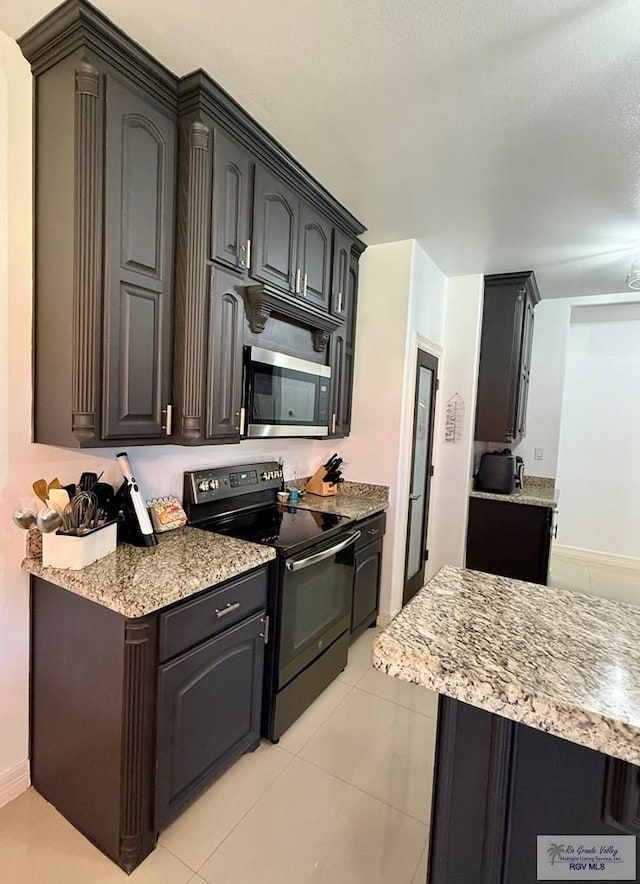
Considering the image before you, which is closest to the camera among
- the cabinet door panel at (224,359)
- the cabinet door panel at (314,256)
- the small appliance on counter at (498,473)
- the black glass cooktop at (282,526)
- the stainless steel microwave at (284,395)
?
the cabinet door panel at (224,359)

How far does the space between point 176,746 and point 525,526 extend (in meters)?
2.97

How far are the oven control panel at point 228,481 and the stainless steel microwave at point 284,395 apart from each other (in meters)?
0.35

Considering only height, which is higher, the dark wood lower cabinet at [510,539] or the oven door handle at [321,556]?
the oven door handle at [321,556]

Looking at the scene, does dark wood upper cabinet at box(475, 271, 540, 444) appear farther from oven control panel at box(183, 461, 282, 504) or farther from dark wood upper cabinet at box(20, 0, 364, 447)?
dark wood upper cabinet at box(20, 0, 364, 447)

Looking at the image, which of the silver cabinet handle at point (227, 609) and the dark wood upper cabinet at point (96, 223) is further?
the silver cabinet handle at point (227, 609)

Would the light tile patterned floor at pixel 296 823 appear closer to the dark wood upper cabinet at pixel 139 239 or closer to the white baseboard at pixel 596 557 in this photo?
the dark wood upper cabinet at pixel 139 239

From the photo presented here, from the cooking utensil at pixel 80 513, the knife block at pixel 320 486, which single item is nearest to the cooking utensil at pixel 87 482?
the cooking utensil at pixel 80 513

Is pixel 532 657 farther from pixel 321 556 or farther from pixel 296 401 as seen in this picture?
pixel 296 401

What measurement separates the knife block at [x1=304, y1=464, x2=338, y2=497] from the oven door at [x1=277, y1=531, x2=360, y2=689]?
577mm

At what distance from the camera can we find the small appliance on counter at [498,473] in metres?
3.68

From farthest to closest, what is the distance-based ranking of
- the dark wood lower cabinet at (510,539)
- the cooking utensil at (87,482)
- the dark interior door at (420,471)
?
the dark wood lower cabinet at (510,539)
the dark interior door at (420,471)
the cooking utensil at (87,482)

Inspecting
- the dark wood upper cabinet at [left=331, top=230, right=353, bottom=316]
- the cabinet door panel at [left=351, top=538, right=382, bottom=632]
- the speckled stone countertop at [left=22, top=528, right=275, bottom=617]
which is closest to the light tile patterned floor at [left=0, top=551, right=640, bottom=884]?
the cabinet door panel at [left=351, top=538, right=382, bottom=632]

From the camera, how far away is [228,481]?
7.74ft

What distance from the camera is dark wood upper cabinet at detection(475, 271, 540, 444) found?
11.3 ft
